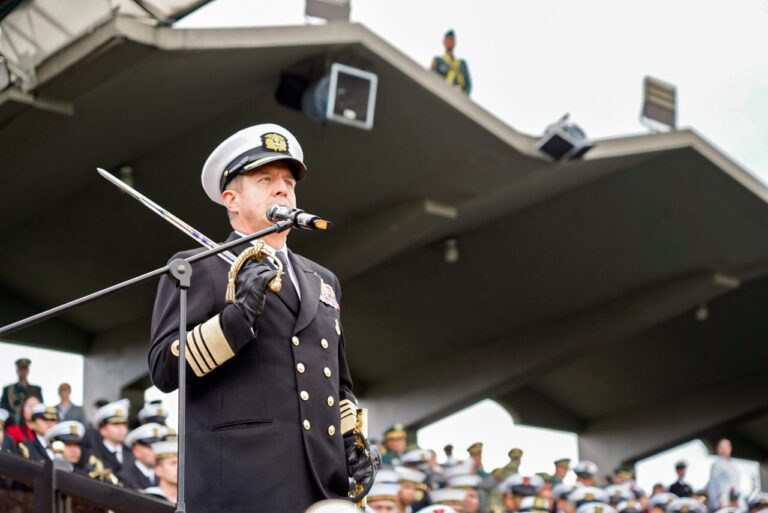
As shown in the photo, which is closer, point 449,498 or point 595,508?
point 449,498

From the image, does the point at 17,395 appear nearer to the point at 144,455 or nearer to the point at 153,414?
the point at 153,414

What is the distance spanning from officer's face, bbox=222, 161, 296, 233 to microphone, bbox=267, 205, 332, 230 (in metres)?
0.10

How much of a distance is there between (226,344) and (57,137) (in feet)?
35.3

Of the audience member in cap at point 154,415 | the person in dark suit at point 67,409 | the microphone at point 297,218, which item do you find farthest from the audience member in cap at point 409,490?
the microphone at point 297,218

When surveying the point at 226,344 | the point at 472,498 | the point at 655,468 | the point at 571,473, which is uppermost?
the point at 655,468

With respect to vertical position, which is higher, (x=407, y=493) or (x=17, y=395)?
(x=17, y=395)

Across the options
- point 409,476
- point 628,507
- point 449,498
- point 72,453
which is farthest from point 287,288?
point 628,507

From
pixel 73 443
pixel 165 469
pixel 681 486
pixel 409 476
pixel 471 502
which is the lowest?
pixel 165 469

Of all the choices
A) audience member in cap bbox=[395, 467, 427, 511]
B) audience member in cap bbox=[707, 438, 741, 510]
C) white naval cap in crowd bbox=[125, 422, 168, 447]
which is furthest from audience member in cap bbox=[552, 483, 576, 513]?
white naval cap in crowd bbox=[125, 422, 168, 447]

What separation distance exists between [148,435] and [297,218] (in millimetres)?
6511

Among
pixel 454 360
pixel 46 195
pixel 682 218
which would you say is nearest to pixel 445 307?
pixel 454 360

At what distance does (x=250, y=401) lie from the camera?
3771 millimetres

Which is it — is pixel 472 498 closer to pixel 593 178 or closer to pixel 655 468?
pixel 593 178

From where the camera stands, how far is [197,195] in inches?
616
